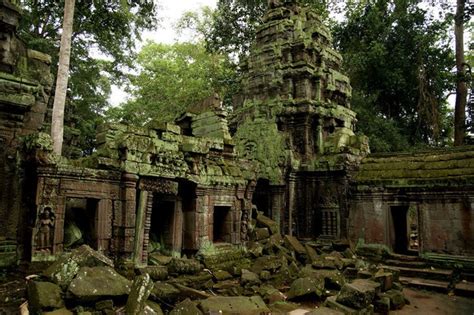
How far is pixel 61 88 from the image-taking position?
10266mm

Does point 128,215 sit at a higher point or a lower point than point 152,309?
higher

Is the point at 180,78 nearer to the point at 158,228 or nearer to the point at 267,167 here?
the point at 267,167

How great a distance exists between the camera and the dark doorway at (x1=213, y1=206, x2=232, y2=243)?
1088 centimetres

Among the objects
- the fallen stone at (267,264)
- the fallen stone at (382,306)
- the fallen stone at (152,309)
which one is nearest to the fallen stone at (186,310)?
the fallen stone at (152,309)

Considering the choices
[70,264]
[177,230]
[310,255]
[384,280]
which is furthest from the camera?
[310,255]

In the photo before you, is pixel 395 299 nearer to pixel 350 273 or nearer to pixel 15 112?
pixel 350 273

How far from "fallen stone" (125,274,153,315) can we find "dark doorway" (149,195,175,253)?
11.6 ft

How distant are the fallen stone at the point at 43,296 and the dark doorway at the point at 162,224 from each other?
13.1 ft

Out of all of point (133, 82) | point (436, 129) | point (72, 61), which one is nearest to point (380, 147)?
point (436, 129)

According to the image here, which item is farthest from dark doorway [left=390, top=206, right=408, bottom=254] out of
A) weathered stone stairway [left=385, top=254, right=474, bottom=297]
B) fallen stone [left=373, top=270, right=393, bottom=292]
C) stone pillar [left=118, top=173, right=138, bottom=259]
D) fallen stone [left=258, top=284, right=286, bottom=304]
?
stone pillar [left=118, top=173, right=138, bottom=259]

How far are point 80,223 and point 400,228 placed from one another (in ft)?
37.8

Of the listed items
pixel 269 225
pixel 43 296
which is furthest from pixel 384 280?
pixel 43 296

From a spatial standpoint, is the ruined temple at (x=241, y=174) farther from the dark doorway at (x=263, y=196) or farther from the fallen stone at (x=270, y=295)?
the fallen stone at (x=270, y=295)

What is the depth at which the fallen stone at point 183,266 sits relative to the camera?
28.0 ft
